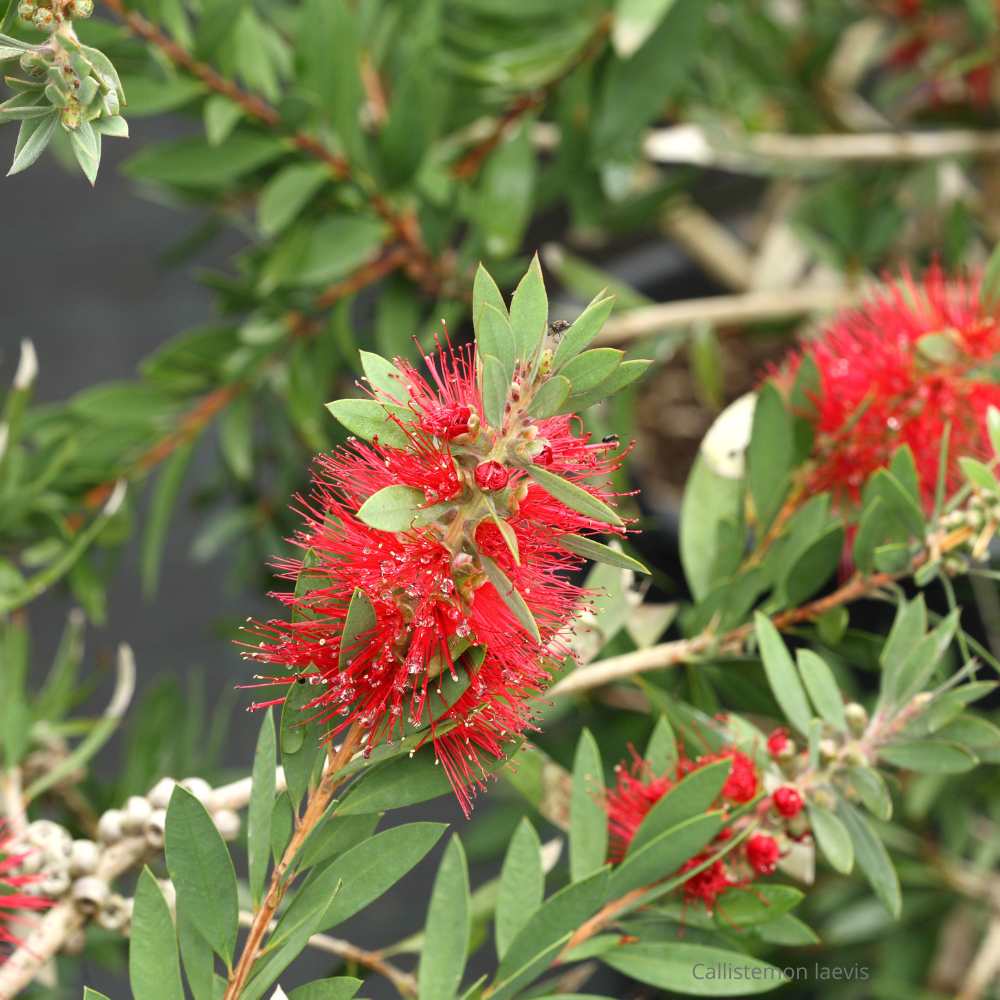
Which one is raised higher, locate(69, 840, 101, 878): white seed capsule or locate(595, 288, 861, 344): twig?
locate(595, 288, 861, 344): twig

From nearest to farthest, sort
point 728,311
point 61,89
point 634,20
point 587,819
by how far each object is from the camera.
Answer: point 61,89 < point 587,819 < point 634,20 < point 728,311

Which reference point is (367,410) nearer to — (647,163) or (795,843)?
(795,843)

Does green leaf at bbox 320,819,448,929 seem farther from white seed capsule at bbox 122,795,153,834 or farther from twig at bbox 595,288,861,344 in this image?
twig at bbox 595,288,861,344

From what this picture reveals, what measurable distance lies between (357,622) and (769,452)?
0.18 metres

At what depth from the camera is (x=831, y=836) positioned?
0.33m

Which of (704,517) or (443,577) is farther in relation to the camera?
(704,517)

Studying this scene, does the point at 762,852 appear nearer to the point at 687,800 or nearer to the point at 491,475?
the point at 687,800

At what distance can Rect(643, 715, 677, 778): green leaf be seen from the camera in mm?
353

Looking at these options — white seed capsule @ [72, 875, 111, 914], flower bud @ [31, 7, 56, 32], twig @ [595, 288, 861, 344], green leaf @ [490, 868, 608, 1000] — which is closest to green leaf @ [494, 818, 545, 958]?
green leaf @ [490, 868, 608, 1000]

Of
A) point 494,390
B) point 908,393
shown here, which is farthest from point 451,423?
point 908,393

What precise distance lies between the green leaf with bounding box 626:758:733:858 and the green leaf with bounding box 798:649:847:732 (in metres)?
0.04

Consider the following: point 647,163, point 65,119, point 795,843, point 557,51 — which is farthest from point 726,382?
point 65,119

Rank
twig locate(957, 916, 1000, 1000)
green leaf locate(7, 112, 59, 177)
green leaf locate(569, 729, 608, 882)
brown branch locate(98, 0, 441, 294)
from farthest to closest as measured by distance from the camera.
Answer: twig locate(957, 916, 1000, 1000) < brown branch locate(98, 0, 441, 294) < green leaf locate(569, 729, 608, 882) < green leaf locate(7, 112, 59, 177)

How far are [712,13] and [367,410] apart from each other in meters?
0.56
